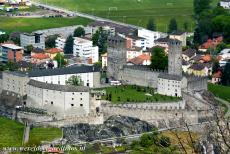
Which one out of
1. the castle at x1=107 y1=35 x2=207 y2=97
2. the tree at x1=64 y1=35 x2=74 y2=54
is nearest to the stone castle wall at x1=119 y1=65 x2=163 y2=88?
the castle at x1=107 y1=35 x2=207 y2=97

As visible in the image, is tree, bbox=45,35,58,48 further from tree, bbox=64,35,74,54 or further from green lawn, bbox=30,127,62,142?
green lawn, bbox=30,127,62,142

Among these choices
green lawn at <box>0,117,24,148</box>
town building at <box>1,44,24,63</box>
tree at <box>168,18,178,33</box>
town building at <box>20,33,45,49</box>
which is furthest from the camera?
tree at <box>168,18,178,33</box>

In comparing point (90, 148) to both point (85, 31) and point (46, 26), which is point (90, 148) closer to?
point (85, 31)

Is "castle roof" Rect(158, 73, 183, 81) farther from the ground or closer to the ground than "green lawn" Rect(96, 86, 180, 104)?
farther from the ground

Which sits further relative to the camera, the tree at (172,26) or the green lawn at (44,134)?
the tree at (172,26)

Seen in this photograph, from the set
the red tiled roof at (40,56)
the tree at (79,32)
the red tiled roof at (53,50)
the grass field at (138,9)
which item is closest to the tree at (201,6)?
the grass field at (138,9)

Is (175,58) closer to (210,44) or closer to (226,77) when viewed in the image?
(226,77)

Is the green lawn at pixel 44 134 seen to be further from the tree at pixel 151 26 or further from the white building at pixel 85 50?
the tree at pixel 151 26
